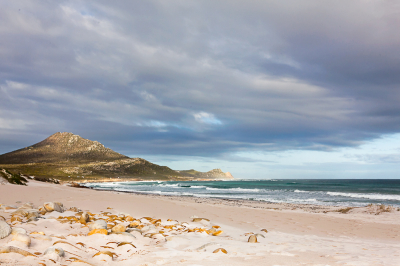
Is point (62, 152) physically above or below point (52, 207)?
above

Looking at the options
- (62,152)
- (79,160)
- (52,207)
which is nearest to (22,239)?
(52,207)

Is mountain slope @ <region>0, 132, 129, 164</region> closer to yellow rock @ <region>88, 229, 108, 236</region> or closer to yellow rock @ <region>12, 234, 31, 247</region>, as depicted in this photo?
yellow rock @ <region>88, 229, 108, 236</region>

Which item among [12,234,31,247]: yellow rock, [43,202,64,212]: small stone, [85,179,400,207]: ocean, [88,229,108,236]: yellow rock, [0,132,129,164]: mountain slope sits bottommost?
[85,179,400,207]: ocean

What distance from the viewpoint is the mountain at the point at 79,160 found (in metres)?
107

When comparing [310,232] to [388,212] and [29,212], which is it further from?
[388,212]

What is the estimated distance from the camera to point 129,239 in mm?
4797

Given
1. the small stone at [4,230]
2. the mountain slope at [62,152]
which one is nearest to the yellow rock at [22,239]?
the small stone at [4,230]

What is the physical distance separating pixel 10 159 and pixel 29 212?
147849 millimetres

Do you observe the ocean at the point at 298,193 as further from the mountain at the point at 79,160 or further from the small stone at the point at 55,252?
the mountain at the point at 79,160

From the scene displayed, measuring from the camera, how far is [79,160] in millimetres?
125188

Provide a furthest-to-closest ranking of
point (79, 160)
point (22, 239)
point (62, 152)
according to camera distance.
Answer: point (62, 152)
point (79, 160)
point (22, 239)

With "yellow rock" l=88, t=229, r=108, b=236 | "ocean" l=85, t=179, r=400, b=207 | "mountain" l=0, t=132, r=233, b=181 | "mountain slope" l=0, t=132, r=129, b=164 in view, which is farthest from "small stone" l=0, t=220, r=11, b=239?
"mountain slope" l=0, t=132, r=129, b=164

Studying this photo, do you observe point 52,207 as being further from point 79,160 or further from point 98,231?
point 79,160

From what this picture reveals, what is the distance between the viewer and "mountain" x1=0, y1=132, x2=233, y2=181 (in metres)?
107
